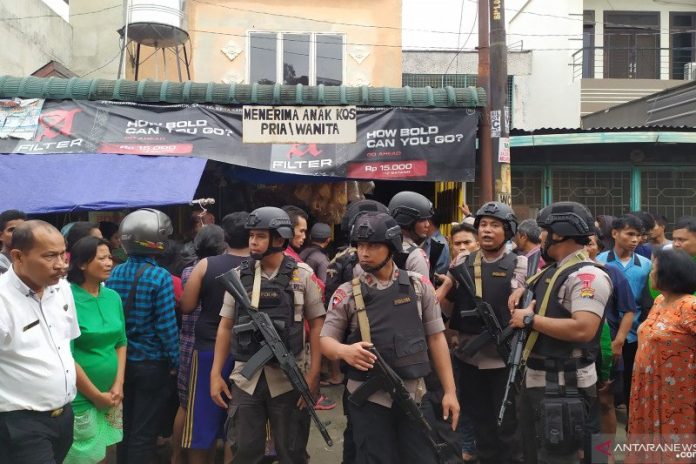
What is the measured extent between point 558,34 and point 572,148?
7951 mm

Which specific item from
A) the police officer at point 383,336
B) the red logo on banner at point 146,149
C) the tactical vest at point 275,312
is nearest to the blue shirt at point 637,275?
the police officer at point 383,336

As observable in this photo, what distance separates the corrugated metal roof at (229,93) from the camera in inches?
299

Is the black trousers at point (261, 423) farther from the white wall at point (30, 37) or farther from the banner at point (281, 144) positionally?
the white wall at point (30, 37)

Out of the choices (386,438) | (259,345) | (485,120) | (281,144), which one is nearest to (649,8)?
(485,120)

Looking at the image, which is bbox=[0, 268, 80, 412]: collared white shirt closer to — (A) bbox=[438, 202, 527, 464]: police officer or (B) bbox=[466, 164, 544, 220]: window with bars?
(A) bbox=[438, 202, 527, 464]: police officer

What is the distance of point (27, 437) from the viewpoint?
2807 millimetres

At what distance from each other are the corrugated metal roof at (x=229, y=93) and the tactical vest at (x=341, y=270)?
386 centimetres

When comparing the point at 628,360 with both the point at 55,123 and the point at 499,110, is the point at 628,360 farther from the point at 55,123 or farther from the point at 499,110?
the point at 55,123

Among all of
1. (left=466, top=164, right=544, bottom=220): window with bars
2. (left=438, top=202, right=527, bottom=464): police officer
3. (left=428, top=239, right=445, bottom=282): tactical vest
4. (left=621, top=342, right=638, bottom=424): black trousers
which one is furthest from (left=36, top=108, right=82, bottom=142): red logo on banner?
(left=621, top=342, right=638, bottom=424): black trousers

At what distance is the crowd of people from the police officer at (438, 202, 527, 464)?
0.5 inches

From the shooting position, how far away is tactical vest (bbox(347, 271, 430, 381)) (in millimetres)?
3314

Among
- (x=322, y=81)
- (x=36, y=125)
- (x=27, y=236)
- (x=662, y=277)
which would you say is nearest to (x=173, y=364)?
(x=27, y=236)

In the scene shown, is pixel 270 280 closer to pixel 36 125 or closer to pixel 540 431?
pixel 540 431

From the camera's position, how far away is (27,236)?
2.88 metres
